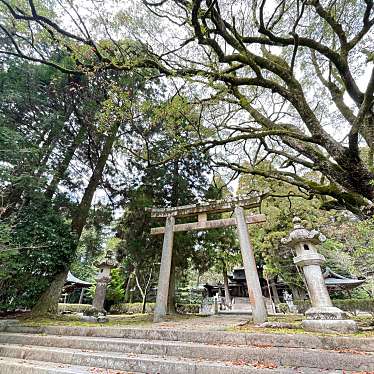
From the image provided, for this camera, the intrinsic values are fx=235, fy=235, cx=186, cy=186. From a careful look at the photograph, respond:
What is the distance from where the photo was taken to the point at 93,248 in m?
10.6

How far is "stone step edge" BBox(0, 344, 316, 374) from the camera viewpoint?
109 inches

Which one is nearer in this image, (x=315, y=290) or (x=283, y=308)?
(x=315, y=290)

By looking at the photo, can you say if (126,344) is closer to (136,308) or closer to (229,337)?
(229,337)

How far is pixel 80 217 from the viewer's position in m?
9.05

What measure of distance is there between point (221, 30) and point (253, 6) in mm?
1965

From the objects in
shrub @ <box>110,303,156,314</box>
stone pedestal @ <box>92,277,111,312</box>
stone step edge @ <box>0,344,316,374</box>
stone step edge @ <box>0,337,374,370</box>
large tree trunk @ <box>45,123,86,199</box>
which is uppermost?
large tree trunk @ <box>45,123,86,199</box>

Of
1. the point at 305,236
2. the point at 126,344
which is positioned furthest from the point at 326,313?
the point at 126,344

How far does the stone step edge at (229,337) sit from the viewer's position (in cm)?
341

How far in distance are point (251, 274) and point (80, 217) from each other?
21.4 feet

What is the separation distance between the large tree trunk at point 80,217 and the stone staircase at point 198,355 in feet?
11.2

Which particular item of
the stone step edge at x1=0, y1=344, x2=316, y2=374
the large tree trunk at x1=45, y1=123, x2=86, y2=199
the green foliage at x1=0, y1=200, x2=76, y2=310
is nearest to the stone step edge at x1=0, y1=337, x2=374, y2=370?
the stone step edge at x1=0, y1=344, x2=316, y2=374

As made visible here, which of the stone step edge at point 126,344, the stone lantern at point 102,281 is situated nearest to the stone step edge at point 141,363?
the stone step edge at point 126,344

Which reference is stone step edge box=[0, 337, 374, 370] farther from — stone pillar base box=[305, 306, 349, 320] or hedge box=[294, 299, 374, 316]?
hedge box=[294, 299, 374, 316]

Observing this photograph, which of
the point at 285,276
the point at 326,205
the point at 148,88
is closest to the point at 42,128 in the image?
the point at 148,88
